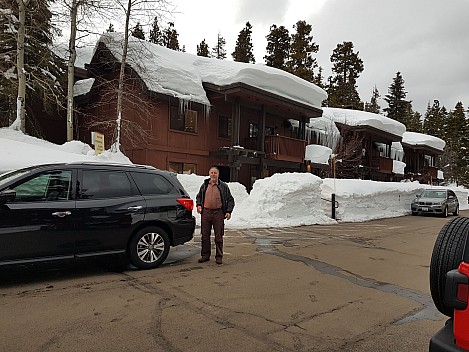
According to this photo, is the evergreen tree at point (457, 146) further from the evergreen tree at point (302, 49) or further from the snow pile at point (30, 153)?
the snow pile at point (30, 153)

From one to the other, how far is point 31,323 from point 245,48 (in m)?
46.7

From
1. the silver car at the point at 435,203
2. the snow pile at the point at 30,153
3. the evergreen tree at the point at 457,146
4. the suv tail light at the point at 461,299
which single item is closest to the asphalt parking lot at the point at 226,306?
the suv tail light at the point at 461,299

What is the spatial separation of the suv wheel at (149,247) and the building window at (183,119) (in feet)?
43.4

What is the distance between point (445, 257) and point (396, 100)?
6743cm

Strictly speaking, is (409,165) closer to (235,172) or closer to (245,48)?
(245,48)

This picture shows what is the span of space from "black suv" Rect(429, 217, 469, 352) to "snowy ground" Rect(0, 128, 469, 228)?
9.73 metres

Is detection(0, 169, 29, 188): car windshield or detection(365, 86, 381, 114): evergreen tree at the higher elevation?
detection(365, 86, 381, 114): evergreen tree

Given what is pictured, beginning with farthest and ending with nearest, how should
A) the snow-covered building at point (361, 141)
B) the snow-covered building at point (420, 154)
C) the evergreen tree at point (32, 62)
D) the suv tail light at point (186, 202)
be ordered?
1. the snow-covered building at point (420, 154)
2. the snow-covered building at point (361, 141)
3. the evergreen tree at point (32, 62)
4. the suv tail light at point (186, 202)

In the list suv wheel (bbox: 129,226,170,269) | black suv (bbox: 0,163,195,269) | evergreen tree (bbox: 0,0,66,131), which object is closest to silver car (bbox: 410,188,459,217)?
black suv (bbox: 0,163,195,269)

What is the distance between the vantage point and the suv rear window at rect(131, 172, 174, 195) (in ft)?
21.1

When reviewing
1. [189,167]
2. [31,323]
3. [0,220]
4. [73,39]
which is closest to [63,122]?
[73,39]

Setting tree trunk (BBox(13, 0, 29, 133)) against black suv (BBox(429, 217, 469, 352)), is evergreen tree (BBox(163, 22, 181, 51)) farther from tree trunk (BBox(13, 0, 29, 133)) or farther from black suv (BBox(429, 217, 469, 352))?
black suv (BBox(429, 217, 469, 352))

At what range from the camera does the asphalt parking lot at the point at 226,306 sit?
3635 millimetres

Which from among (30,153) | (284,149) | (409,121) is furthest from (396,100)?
(30,153)
